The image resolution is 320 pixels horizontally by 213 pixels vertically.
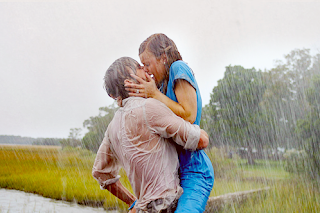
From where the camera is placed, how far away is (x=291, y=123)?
574 inches

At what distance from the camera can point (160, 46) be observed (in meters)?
1.82

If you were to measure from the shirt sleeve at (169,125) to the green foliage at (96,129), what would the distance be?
28.0 ft

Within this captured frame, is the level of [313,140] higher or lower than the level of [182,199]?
lower

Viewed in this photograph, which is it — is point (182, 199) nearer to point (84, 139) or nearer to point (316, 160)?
point (84, 139)

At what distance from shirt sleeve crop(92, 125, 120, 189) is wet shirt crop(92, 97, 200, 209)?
228mm

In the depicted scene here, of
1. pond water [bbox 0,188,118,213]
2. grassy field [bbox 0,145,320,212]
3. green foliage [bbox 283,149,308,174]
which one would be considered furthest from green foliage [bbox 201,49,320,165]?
pond water [bbox 0,188,118,213]

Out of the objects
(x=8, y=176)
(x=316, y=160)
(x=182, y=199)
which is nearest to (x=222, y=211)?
(x=316, y=160)

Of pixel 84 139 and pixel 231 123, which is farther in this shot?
pixel 231 123

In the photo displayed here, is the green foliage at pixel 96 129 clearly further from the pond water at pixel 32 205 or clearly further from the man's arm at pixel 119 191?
the man's arm at pixel 119 191

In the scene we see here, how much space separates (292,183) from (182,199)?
35.2ft

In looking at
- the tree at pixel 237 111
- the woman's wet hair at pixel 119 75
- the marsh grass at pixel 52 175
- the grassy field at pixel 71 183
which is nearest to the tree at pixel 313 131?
the grassy field at pixel 71 183

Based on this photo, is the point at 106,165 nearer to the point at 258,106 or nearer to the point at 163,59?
the point at 163,59

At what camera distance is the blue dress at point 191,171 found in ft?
5.46

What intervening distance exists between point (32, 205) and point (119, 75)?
5888 mm
